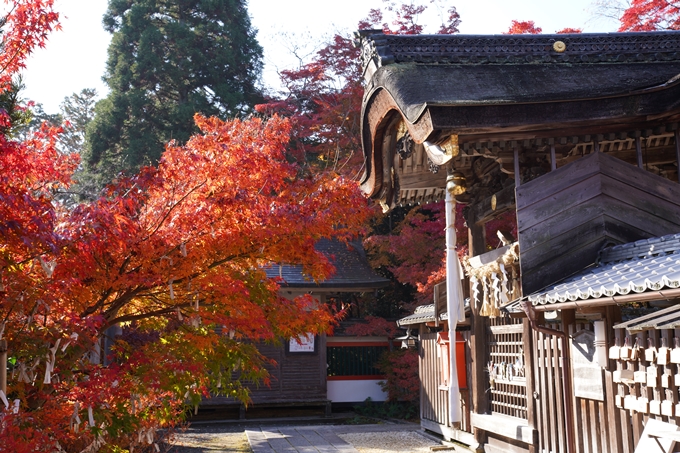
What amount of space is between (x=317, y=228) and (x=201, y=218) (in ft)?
4.20

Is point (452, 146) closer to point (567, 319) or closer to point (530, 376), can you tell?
point (567, 319)

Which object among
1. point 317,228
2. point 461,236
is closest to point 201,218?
point 317,228

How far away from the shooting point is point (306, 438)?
13.2 m

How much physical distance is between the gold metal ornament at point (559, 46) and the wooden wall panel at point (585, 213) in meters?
2.04

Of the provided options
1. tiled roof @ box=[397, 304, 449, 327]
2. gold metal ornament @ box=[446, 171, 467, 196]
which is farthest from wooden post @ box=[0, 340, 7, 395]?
tiled roof @ box=[397, 304, 449, 327]

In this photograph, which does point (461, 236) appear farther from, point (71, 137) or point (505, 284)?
point (71, 137)

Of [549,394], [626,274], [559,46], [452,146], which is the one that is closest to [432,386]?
[549,394]

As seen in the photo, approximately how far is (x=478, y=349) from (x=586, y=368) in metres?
3.56

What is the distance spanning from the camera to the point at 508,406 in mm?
9008

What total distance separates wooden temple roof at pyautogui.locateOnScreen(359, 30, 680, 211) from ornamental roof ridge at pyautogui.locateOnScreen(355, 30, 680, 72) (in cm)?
1

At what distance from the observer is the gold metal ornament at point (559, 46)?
827 cm

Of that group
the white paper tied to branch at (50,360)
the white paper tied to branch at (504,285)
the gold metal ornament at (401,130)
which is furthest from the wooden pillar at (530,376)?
the white paper tied to branch at (50,360)

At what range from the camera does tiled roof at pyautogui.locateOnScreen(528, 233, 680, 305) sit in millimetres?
4695

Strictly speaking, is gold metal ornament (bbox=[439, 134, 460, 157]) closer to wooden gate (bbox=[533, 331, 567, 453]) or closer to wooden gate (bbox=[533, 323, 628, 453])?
wooden gate (bbox=[533, 323, 628, 453])
